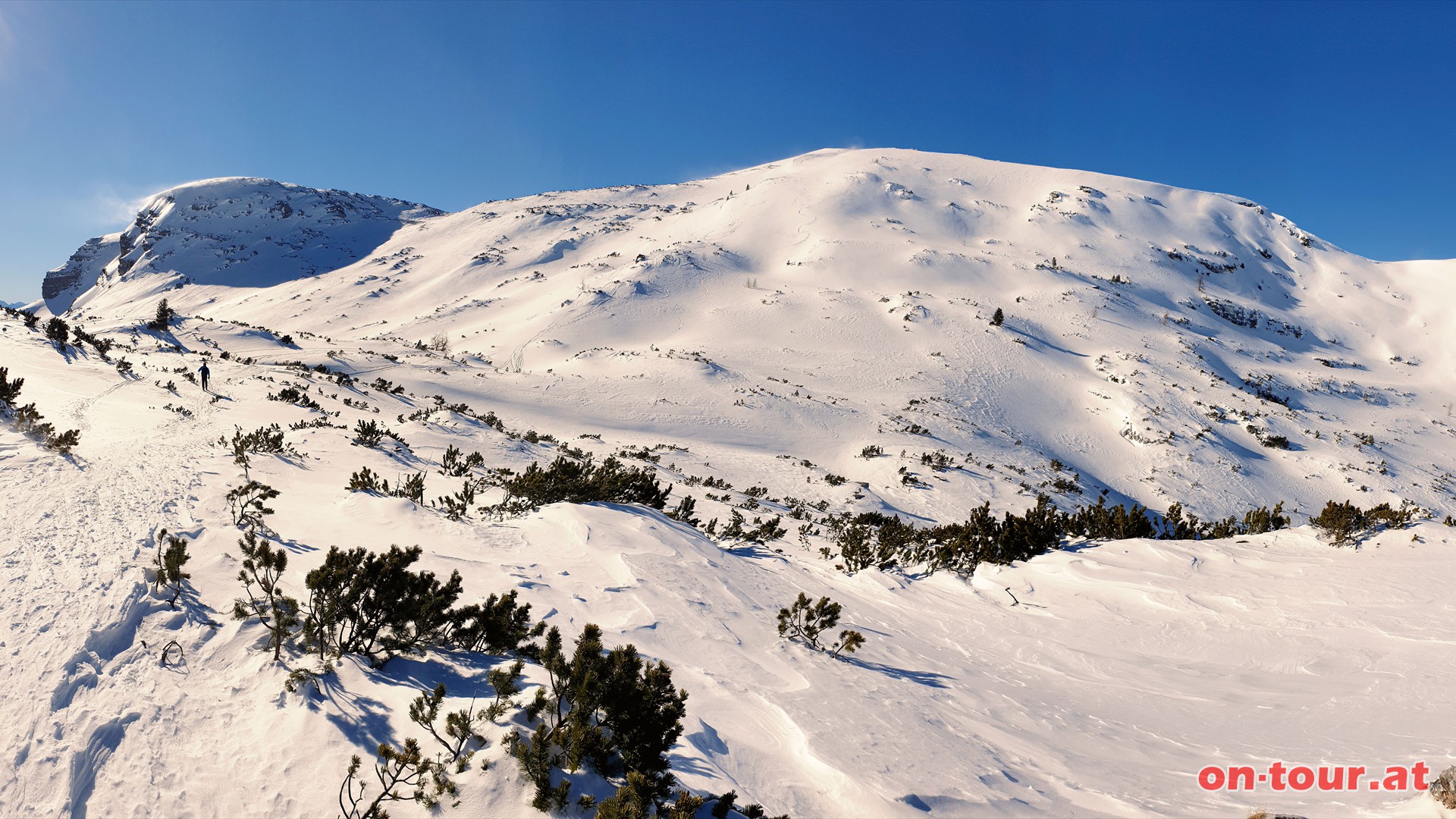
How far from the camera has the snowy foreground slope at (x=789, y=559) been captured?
11.2 feet

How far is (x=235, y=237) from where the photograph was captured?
89312 mm

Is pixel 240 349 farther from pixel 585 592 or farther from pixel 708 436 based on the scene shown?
pixel 585 592

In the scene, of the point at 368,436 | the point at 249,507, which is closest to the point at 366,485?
the point at 249,507

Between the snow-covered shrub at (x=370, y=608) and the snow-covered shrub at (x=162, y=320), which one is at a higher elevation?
the snow-covered shrub at (x=162, y=320)

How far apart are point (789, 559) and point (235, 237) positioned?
368 ft

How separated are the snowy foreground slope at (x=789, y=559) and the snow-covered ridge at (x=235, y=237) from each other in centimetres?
5526

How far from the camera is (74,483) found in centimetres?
659

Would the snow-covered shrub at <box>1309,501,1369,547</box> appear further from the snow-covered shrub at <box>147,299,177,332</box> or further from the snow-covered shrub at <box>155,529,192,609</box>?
the snow-covered shrub at <box>147,299,177,332</box>

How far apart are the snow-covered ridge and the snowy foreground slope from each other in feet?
181

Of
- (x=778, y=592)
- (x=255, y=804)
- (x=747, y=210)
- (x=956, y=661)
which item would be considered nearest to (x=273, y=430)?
(x=778, y=592)

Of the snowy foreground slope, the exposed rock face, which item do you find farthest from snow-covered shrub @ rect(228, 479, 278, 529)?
the exposed rock face

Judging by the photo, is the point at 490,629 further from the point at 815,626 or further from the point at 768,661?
the point at 815,626

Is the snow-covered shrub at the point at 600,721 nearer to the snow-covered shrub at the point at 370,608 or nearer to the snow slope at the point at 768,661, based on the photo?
the snow slope at the point at 768,661

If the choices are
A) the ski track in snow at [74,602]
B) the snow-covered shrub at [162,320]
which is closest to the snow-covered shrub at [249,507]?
the ski track in snow at [74,602]
